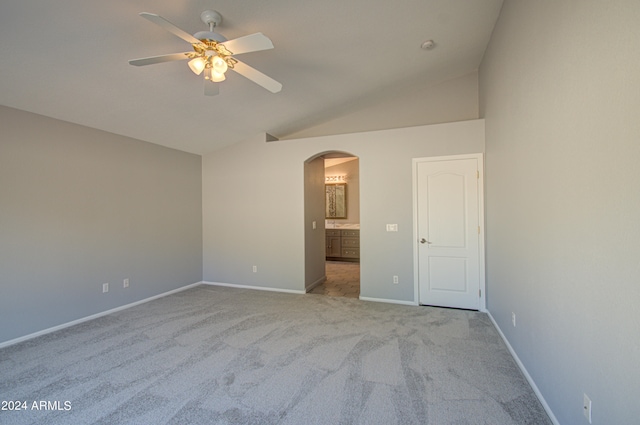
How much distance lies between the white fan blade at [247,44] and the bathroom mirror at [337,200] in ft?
21.1

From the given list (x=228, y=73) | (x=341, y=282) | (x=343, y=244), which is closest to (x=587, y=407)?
(x=228, y=73)

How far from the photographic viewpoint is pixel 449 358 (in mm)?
2654

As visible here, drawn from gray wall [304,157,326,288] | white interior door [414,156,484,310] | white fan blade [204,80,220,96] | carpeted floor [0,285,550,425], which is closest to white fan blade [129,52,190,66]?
white fan blade [204,80,220,96]

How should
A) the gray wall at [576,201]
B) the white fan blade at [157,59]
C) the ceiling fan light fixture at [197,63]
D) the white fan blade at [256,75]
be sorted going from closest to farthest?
the gray wall at [576,201] → the white fan blade at [157,59] → the ceiling fan light fixture at [197,63] → the white fan blade at [256,75]

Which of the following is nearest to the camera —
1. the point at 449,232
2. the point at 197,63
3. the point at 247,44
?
the point at 247,44

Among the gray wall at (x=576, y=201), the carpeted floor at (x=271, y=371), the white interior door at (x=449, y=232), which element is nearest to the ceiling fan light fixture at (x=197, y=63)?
the gray wall at (x=576, y=201)

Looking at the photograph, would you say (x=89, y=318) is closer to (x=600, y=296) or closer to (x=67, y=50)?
(x=67, y=50)

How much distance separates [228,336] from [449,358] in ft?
7.43

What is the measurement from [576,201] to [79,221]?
4859 mm

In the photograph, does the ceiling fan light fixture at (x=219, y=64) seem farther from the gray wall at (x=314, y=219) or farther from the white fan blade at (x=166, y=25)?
the gray wall at (x=314, y=219)

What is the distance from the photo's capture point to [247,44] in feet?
6.65

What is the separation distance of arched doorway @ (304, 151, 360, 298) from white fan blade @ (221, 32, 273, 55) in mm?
2699

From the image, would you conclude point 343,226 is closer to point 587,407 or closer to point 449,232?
point 449,232

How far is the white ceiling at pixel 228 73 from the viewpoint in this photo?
7.23ft
